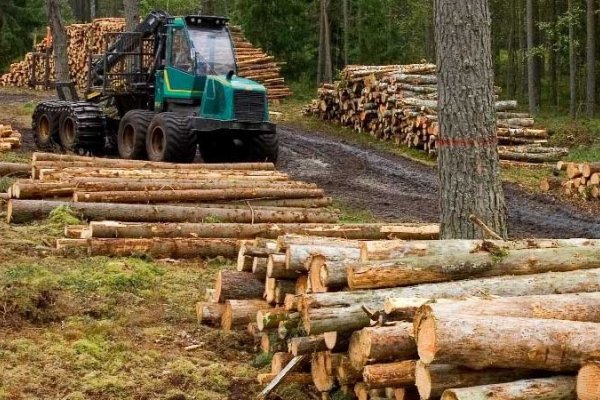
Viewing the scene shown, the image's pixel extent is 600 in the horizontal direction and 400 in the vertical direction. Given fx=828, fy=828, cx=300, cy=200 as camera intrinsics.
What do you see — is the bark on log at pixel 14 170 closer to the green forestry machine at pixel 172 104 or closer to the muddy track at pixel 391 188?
the green forestry machine at pixel 172 104

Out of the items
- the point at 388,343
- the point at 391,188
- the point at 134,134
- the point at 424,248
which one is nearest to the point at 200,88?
the point at 134,134

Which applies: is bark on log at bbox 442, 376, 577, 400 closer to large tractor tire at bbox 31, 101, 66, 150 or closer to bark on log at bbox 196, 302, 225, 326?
bark on log at bbox 196, 302, 225, 326

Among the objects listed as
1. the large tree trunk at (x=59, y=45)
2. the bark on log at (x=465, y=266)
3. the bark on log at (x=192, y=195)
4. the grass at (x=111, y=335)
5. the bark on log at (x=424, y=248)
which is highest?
the large tree trunk at (x=59, y=45)

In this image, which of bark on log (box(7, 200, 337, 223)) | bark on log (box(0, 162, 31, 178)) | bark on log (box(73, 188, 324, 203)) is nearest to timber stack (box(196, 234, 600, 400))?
bark on log (box(7, 200, 337, 223))

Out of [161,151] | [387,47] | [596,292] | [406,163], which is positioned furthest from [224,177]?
[387,47]

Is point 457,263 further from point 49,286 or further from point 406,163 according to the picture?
point 406,163

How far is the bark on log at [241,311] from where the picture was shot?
278 inches

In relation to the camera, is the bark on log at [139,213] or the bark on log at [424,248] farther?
the bark on log at [139,213]

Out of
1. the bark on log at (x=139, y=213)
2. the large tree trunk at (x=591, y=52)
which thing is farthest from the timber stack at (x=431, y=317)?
the large tree trunk at (x=591, y=52)

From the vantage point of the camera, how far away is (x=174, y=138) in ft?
50.6

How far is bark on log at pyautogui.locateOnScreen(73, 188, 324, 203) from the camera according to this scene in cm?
1116

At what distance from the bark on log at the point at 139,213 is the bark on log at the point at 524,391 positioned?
6.75 m

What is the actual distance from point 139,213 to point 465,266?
19.2ft

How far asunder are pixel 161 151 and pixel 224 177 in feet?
11.9
